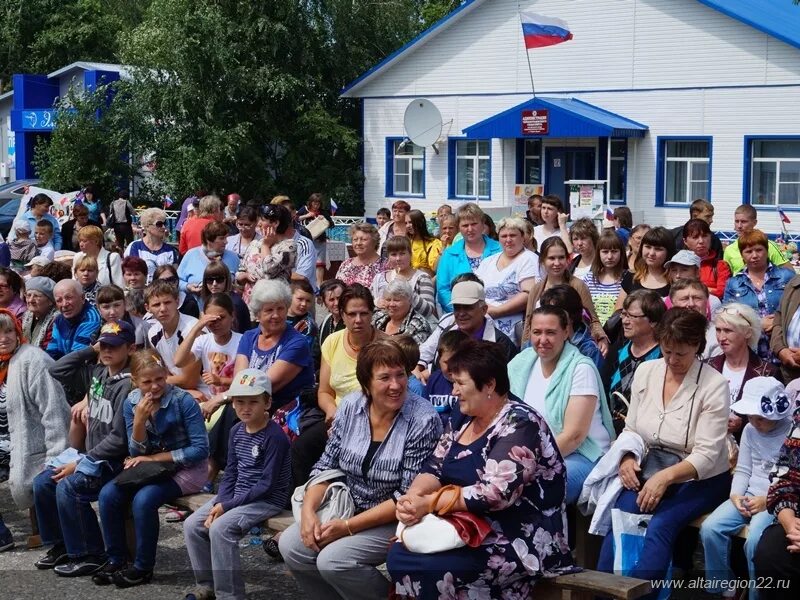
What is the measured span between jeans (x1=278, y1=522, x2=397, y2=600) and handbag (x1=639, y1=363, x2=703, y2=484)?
4.38ft

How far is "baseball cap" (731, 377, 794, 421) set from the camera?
5555mm

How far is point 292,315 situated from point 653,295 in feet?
9.71

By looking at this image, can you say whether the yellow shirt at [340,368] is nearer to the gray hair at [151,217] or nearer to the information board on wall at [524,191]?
the gray hair at [151,217]

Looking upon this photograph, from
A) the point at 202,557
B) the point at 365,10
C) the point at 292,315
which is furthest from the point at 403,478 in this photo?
the point at 365,10

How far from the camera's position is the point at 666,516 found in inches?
220

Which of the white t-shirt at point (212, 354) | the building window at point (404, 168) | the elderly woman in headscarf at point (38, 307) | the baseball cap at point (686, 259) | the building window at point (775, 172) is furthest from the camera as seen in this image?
the building window at point (404, 168)

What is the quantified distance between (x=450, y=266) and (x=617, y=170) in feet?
56.0

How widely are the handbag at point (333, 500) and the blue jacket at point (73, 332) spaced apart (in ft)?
11.4

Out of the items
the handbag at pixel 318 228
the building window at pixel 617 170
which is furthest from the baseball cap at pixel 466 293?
the building window at pixel 617 170

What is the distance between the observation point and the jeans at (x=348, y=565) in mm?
5453

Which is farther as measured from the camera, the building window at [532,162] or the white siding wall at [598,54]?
the building window at [532,162]

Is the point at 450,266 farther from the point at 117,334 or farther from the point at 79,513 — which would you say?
the point at 79,513

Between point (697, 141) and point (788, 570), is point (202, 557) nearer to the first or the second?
point (788, 570)

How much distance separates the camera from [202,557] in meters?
6.32
